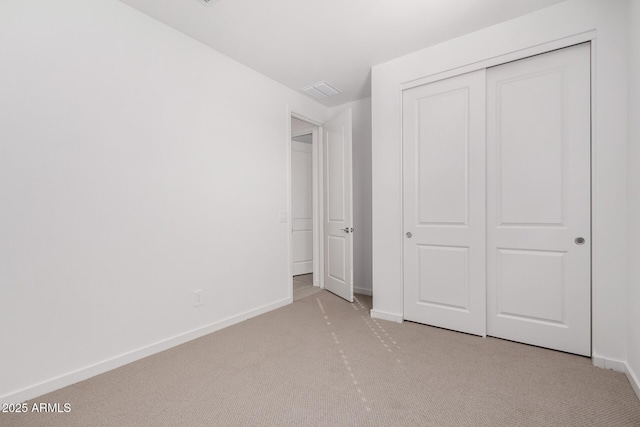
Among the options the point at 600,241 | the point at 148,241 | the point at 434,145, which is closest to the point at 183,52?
the point at 148,241

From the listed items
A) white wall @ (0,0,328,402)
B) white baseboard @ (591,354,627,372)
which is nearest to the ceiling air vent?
white wall @ (0,0,328,402)

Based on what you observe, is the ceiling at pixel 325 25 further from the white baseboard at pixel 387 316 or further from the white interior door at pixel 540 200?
the white baseboard at pixel 387 316

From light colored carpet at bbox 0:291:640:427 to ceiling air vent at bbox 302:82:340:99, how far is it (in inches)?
108

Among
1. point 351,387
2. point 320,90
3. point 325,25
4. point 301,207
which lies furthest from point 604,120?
point 301,207

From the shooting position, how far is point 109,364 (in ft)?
6.80

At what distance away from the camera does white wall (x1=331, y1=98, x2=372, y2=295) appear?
13.5ft

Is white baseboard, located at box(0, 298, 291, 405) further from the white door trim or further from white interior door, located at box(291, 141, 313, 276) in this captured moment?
the white door trim

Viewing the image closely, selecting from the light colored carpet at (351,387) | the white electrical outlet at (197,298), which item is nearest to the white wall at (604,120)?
the light colored carpet at (351,387)

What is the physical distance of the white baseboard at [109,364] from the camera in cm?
173

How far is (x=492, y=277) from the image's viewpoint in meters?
2.57

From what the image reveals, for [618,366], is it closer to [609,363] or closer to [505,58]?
[609,363]

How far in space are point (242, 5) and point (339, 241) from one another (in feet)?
8.65

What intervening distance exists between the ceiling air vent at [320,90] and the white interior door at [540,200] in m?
1.74

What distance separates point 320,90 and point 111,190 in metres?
2.56
